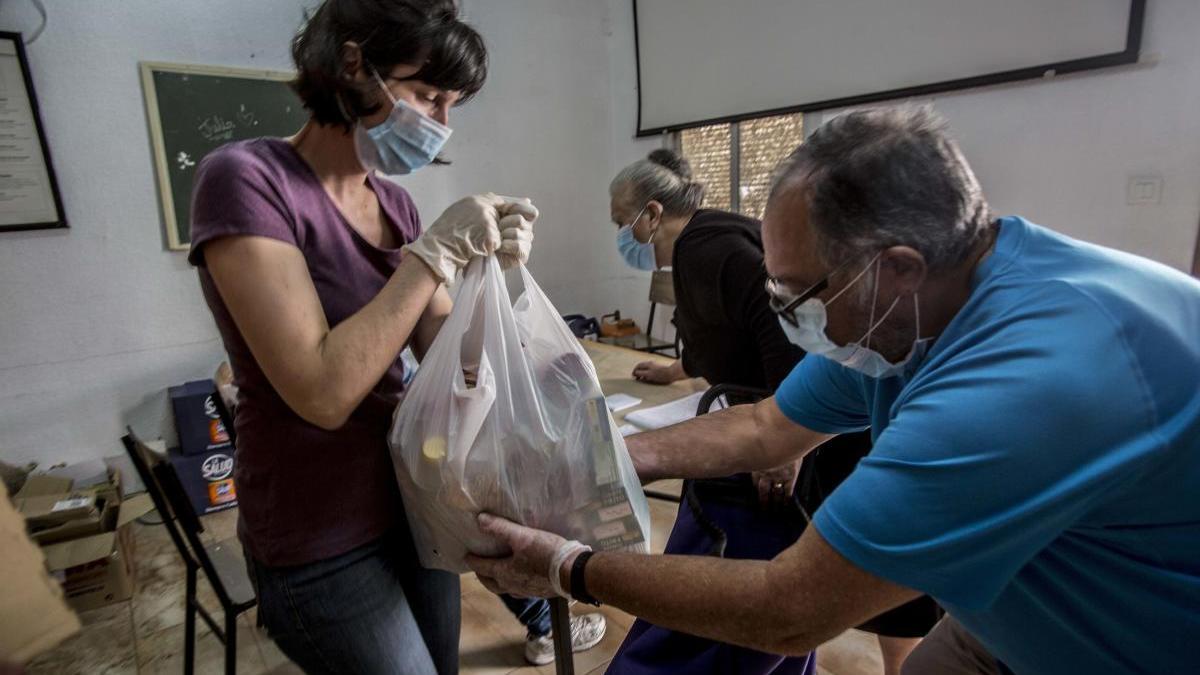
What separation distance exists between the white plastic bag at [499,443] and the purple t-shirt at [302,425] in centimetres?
5

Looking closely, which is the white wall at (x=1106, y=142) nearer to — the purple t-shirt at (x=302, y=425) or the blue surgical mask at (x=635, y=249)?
the blue surgical mask at (x=635, y=249)

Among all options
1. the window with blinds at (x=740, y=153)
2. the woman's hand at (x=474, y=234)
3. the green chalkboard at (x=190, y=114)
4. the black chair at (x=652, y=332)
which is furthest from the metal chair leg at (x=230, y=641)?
the window with blinds at (x=740, y=153)

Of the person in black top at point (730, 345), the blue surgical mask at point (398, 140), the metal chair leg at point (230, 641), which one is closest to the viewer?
the blue surgical mask at point (398, 140)

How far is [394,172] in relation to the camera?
0.92 metres

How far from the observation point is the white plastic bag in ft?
2.60

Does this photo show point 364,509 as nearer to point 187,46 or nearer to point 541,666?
point 541,666

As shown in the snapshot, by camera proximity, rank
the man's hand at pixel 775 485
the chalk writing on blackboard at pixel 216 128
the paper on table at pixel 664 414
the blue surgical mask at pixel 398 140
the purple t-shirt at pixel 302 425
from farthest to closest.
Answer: the chalk writing on blackboard at pixel 216 128
the paper on table at pixel 664 414
the man's hand at pixel 775 485
the blue surgical mask at pixel 398 140
the purple t-shirt at pixel 302 425

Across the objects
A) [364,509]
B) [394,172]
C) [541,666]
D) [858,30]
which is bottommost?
[541,666]

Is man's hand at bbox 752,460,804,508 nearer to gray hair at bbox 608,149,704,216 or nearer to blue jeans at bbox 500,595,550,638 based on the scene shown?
blue jeans at bbox 500,595,550,638

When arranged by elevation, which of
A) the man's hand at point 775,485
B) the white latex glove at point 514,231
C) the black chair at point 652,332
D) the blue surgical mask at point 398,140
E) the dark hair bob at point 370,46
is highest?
the dark hair bob at point 370,46

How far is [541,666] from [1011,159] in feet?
9.20

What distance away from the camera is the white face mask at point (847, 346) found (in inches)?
31.8

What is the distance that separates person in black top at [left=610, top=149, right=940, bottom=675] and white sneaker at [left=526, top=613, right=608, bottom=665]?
0.78m

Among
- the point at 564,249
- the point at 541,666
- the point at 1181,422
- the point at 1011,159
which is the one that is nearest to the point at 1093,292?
the point at 1181,422
